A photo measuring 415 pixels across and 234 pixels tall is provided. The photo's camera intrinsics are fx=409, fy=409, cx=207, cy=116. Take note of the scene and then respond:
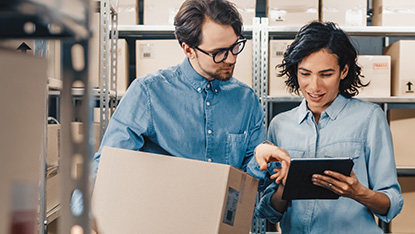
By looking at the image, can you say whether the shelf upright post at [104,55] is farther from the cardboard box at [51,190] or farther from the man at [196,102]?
the man at [196,102]

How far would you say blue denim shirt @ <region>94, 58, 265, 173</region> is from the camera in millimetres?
1306

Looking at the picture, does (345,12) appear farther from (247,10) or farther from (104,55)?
(104,55)

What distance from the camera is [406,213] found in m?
2.40

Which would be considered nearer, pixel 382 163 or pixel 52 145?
pixel 382 163

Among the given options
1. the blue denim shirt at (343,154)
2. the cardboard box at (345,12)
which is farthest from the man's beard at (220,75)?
the cardboard box at (345,12)

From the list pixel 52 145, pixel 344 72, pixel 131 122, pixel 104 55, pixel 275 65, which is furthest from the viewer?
pixel 275 65

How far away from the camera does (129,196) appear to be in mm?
924

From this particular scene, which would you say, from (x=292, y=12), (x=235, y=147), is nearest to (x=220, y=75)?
(x=235, y=147)

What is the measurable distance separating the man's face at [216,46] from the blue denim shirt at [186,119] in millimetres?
53

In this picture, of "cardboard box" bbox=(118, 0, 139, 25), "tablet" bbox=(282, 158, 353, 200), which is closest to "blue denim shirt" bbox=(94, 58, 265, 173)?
"tablet" bbox=(282, 158, 353, 200)

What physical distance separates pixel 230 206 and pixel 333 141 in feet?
2.44

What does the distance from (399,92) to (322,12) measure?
64 cm

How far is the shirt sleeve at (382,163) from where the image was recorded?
4.57 ft

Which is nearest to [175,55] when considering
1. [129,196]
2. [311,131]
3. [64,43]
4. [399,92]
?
[311,131]
